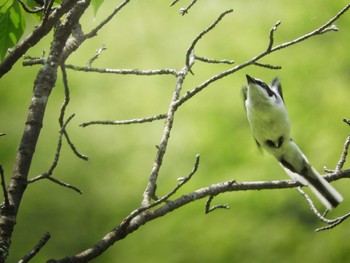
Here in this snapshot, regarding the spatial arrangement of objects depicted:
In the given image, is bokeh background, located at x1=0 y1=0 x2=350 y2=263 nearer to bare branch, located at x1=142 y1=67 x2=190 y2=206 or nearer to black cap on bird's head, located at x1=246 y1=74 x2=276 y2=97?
black cap on bird's head, located at x1=246 y1=74 x2=276 y2=97

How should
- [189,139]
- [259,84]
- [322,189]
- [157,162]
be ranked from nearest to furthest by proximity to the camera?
[157,162] < [322,189] < [259,84] < [189,139]

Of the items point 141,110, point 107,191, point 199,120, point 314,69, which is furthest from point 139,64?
point 314,69

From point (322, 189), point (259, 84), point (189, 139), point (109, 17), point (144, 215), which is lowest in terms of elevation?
point (144, 215)

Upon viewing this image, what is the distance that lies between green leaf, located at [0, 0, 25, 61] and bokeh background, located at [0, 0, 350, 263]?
7.02ft

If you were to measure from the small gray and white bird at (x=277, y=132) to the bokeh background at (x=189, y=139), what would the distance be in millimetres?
1087

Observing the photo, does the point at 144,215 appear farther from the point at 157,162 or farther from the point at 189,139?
the point at 189,139

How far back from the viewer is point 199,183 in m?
3.54

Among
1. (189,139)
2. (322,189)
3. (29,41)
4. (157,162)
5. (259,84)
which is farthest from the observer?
(189,139)

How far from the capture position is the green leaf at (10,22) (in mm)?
1333

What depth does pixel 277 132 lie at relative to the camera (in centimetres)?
230

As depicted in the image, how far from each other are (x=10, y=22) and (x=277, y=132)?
1.27 meters

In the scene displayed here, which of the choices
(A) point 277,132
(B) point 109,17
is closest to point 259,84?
(A) point 277,132

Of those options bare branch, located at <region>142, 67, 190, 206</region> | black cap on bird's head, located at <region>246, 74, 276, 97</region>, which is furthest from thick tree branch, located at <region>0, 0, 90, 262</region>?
black cap on bird's head, located at <region>246, 74, 276, 97</region>

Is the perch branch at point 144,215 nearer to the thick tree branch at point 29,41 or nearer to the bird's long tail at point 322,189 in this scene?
the thick tree branch at point 29,41
